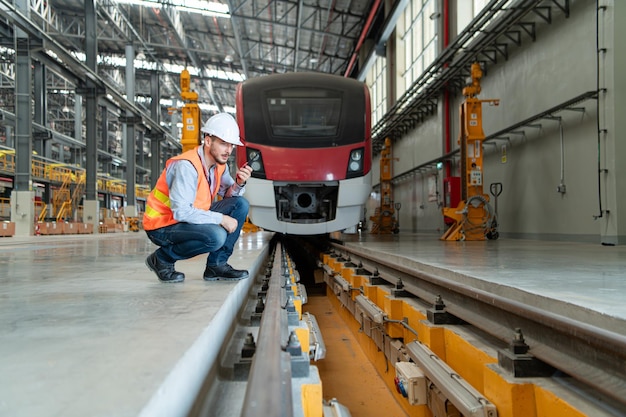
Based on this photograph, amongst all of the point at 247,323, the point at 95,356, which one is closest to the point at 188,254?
the point at 247,323

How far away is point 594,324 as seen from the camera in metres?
1.64

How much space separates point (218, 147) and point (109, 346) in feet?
4.41

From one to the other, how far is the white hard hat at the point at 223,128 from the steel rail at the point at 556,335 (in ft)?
4.93

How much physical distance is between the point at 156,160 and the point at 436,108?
16677mm

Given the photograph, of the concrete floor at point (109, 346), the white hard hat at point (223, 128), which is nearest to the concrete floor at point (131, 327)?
the concrete floor at point (109, 346)

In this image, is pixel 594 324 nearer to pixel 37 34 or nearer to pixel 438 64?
pixel 438 64

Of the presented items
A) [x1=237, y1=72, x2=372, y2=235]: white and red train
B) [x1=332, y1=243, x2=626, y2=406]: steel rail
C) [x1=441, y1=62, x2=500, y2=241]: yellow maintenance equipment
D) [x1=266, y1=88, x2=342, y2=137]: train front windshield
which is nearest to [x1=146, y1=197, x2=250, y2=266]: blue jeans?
[x1=332, y1=243, x2=626, y2=406]: steel rail

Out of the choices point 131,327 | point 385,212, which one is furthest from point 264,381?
point 385,212

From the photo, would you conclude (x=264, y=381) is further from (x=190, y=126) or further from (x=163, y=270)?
(x=190, y=126)

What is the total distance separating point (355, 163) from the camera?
21.9 feet

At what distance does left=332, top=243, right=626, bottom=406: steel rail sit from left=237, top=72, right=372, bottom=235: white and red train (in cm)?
387

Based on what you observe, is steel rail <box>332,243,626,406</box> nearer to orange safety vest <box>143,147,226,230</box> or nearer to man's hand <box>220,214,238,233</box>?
man's hand <box>220,214,238,233</box>

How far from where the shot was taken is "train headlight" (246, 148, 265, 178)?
6469 mm

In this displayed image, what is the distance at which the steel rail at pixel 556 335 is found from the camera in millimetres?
1456
